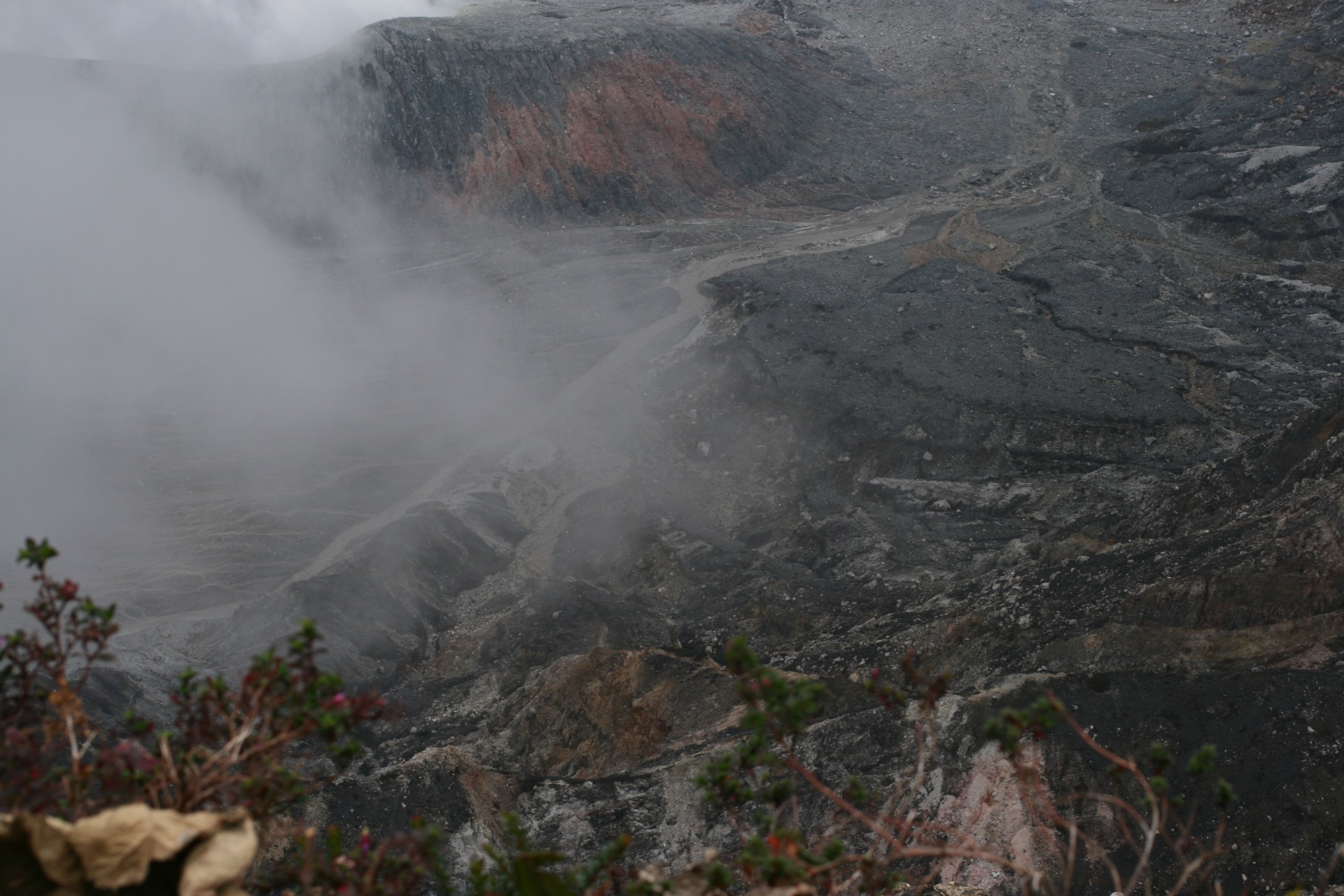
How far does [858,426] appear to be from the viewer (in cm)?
1755

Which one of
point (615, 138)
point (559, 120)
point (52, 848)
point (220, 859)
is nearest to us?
point (52, 848)

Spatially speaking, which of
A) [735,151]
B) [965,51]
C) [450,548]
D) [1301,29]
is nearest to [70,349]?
[450,548]

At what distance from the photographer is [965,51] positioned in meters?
37.8

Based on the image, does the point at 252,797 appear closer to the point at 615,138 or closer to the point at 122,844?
the point at 122,844

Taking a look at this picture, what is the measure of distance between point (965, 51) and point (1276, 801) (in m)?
35.2

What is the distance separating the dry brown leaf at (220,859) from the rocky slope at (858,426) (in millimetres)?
6459

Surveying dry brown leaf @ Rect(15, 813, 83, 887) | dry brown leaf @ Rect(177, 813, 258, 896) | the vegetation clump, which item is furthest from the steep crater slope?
dry brown leaf @ Rect(15, 813, 83, 887)

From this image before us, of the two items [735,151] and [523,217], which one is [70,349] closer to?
[523,217]

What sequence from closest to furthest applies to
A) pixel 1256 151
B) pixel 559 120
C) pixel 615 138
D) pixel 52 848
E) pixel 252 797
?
1. pixel 52 848
2. pixel 252 797
3. pixel 1256 151
4. pixel 559 120
5. pixel 615 138

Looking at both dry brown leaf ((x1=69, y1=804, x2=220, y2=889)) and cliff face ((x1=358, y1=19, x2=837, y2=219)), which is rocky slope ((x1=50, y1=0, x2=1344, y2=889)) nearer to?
cliff face ((x1=358, y1=19, x2=837, y2=219))

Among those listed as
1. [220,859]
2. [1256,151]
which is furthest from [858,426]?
[1256,151]

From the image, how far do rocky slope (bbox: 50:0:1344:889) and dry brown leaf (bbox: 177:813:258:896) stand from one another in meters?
6.46

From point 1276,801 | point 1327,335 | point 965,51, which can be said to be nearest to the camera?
point 1276,801

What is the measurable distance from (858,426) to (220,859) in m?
14.8
